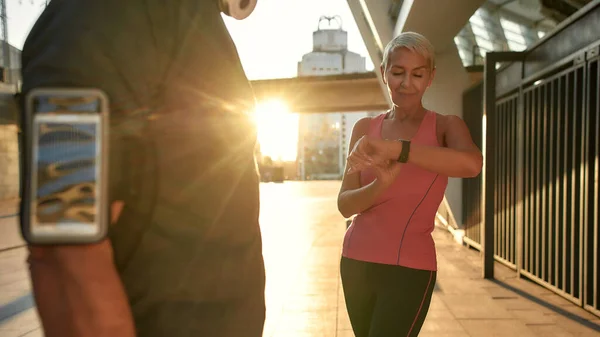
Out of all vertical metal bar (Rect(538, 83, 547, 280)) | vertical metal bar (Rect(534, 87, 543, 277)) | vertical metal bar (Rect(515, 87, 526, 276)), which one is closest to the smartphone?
vertical metal bar (Rect(538, 83, 547, 280))

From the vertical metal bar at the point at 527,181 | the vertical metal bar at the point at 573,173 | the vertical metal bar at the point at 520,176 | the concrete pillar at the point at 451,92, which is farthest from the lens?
the concrete pillar at the point at 451,92

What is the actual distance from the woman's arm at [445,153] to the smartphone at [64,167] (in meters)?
1.10

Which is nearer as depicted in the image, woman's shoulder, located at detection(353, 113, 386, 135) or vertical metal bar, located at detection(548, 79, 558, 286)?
woman's shoulder, located at detection(353, 113, 386, 135)

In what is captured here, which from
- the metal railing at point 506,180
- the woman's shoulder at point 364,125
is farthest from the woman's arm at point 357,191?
the metal railing at point 506,180

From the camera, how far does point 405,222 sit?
1.80m

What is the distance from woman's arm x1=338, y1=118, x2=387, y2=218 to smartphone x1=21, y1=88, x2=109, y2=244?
123cm

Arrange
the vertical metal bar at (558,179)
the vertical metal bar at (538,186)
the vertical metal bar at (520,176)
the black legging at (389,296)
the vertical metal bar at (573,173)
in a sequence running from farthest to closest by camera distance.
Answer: the vertical metal bar at (520,176) < the vertical metal bar at (538,186) < the vertical metal bar at (558,179) < the vertical metal bar at (573,173) < the black legging at (389,296)

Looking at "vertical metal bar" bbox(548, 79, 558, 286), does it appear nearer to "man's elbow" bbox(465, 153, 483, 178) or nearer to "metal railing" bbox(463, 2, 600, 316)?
"metal railing" bbox(463, 2, 600, 316)

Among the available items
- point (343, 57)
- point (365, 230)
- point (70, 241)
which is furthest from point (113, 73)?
point (343, 57)

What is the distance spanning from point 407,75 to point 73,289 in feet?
5.01

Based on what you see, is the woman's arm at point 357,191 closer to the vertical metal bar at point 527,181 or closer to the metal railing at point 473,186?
the vertical metal bar at point 527,181

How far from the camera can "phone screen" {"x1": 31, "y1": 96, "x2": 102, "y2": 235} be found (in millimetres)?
575

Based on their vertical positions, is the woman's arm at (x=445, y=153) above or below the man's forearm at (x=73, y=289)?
above

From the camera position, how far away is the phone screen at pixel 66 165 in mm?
575
